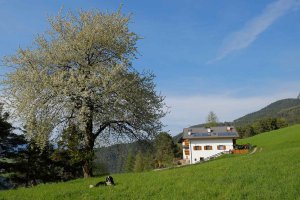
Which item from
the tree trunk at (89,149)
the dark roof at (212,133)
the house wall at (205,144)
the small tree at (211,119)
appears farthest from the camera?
the small tree at (211,119)

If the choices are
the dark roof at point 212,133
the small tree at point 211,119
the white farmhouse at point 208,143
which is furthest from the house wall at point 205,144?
the small tree at point 211,119

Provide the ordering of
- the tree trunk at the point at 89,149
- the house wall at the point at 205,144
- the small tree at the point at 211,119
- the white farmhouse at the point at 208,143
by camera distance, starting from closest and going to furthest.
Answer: the tree trunk at the point at 89,149 → the white farmhouse at the point at 208,143 → the house wall at the point at 205,144 → the small tree at the point at 211,119

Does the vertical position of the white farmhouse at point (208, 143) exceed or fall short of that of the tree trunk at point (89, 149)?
it exceeds it

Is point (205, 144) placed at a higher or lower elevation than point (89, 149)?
higher

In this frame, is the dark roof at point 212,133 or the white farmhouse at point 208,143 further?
the dark roof at point 212,133

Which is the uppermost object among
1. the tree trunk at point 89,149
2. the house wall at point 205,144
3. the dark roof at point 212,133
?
the dark roof at point 212,133

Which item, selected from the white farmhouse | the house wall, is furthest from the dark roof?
the house wall

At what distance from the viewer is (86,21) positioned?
30.2 m

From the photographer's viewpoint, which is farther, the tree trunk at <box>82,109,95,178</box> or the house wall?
the house wall

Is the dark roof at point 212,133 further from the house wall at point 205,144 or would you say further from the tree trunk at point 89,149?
the tree trunk at point 89,149

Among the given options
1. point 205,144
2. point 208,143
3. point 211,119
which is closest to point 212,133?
point 208,143

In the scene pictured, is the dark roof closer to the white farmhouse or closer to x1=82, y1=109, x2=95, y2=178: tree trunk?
the white farmhouse

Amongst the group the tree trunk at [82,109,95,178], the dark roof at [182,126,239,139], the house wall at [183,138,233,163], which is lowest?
the tree trunk at [82,109,95,178]

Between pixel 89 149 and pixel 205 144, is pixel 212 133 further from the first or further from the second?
pixel 89 149
